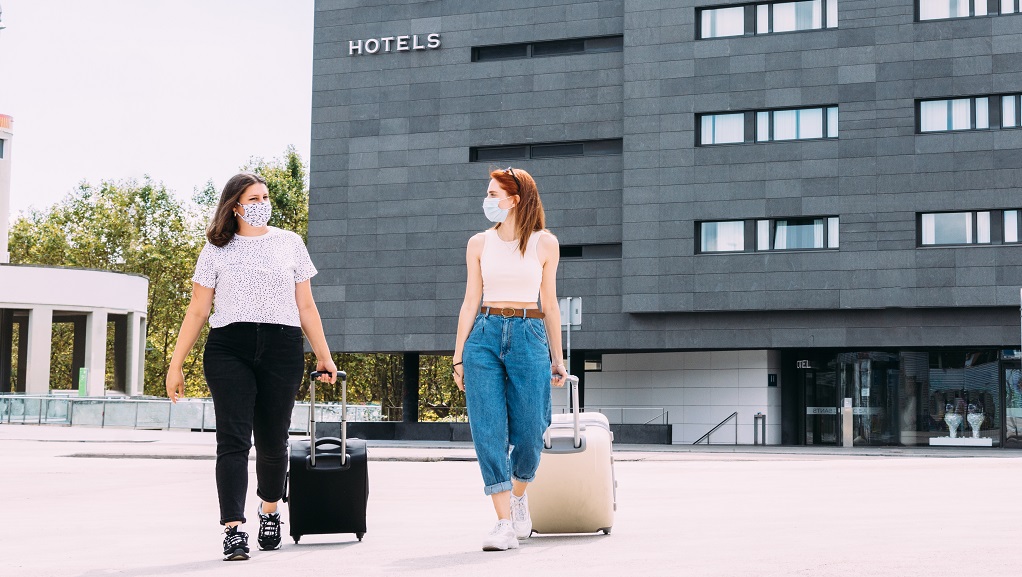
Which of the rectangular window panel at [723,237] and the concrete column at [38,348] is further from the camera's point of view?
the concrete column at [38,348]

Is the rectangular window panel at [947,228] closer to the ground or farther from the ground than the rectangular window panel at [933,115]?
closer to the ground

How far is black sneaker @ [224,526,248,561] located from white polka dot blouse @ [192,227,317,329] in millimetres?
993

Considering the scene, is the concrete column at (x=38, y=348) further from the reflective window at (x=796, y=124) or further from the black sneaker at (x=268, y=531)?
the black sneaker at (x=268, y=531)

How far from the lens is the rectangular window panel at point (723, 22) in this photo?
38.2m

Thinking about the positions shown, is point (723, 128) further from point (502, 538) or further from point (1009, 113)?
point (502, 538)

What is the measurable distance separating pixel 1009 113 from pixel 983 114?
2.18ft

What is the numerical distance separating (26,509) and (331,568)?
571 cm

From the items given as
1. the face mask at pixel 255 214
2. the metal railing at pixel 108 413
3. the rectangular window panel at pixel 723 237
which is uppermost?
the rectangular window panel at pixel 723 237

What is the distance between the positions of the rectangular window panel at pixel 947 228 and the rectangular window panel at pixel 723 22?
Result: 7.62 metres

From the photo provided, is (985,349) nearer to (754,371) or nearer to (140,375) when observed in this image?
(754,371)

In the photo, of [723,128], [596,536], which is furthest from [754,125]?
[596,536]

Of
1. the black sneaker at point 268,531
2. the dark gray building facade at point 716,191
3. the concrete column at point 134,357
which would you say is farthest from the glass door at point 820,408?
the black sneaker at point 268,531

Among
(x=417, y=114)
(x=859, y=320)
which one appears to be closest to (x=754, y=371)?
(x=859, y=320)

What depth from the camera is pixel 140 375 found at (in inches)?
2363
